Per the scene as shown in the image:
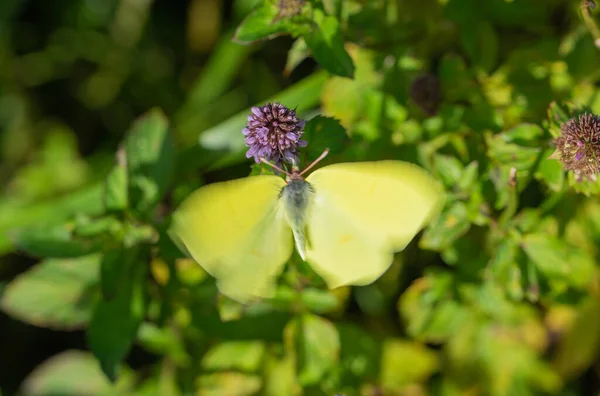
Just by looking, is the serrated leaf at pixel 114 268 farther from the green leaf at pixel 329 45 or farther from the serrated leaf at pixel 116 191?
the green leaf at pixel 329 45

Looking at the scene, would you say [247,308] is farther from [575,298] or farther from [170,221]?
[575,298]

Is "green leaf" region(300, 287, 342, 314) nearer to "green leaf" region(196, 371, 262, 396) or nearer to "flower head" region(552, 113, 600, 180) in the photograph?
"green leaf" region(196, 371, 262, 396)

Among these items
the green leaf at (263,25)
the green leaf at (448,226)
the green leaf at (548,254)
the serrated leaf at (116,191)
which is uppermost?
the green leaf at (263,25)

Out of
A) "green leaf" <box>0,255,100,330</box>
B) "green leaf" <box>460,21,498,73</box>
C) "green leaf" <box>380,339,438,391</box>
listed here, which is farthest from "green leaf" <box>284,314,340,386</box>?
"green leaf" <box>460,21,498,73</box>

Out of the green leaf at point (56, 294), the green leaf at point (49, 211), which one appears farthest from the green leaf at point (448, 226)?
the green leaf at point (49, 211)

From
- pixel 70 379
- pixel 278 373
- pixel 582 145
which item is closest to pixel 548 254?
pixel 582 145

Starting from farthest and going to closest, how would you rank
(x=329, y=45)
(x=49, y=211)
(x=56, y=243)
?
(x=49, y=211), (x=56, y=243), (x=329, y=45)

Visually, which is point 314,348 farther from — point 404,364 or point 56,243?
point 56,243
